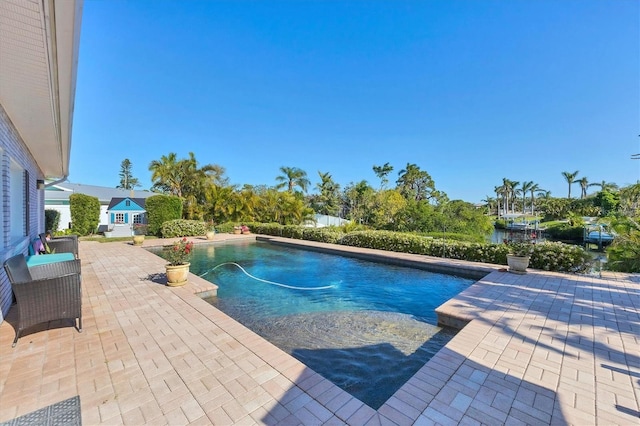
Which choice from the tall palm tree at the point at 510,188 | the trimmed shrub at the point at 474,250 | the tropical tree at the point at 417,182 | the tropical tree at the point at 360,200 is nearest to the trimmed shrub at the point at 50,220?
the trimmed shrub at the point at 474,250

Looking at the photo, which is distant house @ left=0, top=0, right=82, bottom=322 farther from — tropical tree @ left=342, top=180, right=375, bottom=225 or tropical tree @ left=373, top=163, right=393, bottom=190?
tropical tree @ left=373, top=163, right=393, bottom=190

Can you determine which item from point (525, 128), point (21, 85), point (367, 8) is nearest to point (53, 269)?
point (21, 85)

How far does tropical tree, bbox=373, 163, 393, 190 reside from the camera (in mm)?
38469

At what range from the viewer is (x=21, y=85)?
9.81 ft

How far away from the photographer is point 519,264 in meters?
7.01

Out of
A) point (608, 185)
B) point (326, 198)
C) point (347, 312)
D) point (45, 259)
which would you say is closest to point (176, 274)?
point (45, 259)

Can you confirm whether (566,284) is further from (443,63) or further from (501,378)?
(443,63)

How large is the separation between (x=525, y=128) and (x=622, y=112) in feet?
19.5

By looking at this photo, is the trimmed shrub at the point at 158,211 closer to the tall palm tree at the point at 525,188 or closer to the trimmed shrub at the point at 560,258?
the trimmed shrub at the point at 560,258

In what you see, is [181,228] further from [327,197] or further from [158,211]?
[327,197]

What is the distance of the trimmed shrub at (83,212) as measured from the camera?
16.1 m

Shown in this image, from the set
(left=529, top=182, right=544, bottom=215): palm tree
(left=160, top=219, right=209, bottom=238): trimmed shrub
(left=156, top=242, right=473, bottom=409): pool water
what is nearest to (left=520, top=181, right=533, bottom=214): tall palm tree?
(left=529, top=182, right=544, bottom=215): palm tree

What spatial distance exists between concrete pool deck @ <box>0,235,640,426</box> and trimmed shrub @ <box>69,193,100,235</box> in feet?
52.0

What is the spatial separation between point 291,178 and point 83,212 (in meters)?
15.5
